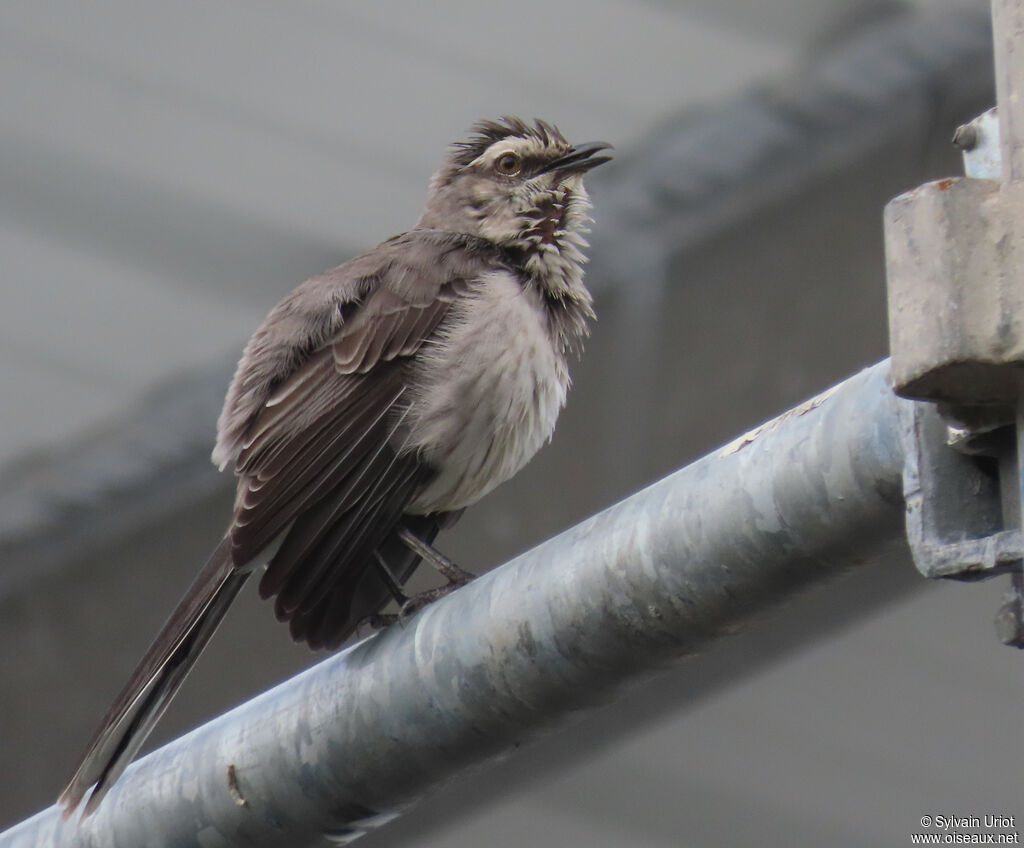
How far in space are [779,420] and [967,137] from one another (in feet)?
1.40

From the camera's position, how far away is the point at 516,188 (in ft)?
18.5

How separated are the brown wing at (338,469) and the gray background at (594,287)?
2.01 meters

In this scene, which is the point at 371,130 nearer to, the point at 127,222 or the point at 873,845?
the point at 127,222

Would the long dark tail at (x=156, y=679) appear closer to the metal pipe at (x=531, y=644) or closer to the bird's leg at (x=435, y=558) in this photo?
the metal pipe at (x=531, y=644)

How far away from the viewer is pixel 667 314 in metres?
8.09

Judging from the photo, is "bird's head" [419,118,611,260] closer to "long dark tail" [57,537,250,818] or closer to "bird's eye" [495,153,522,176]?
"bird's eye" [495,153,522,176]

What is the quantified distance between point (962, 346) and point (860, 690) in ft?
22.7

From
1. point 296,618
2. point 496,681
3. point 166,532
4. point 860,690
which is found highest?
point 166,532

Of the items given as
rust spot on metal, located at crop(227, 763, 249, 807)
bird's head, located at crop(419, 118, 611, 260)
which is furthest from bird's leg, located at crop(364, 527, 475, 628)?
rust spot on metal, located at crop(227, 763, 249, 807)

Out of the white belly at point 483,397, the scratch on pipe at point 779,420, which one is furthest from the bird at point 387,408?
the scratch on pipe at point 779,420

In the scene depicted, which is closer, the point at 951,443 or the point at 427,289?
the point at 951,443

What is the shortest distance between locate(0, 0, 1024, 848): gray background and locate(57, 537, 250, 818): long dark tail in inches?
103

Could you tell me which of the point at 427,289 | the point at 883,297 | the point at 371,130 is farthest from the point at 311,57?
the point at 883,297

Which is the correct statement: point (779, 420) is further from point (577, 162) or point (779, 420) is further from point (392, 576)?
point (577, 162)
